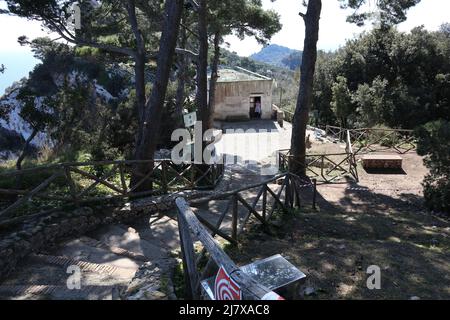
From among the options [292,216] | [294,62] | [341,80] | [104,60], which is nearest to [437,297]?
[292,216]

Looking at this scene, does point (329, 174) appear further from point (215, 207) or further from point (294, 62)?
point (294, 62)

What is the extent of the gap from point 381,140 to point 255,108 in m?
12.2

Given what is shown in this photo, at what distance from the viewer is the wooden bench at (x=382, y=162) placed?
13.1 metres

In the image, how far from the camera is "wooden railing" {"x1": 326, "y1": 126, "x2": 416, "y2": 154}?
51.4 feet

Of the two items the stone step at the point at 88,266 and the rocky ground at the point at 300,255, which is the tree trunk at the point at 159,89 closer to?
the rocky ground at the point at 300,255

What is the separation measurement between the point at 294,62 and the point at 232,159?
172m

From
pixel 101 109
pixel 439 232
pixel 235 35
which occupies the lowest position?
pixel 439 232

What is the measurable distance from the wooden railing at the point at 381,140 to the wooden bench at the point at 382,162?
1614 millimetres

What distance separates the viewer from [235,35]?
712 inches

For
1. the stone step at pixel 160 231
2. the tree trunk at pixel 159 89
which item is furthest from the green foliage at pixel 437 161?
the tree trunk at pixel 159 89

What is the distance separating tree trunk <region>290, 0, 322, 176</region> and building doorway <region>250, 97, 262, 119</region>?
588 inches

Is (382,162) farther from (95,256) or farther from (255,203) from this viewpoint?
(95,256)

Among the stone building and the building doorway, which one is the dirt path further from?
the building doorway

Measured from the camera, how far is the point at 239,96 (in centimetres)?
2602
